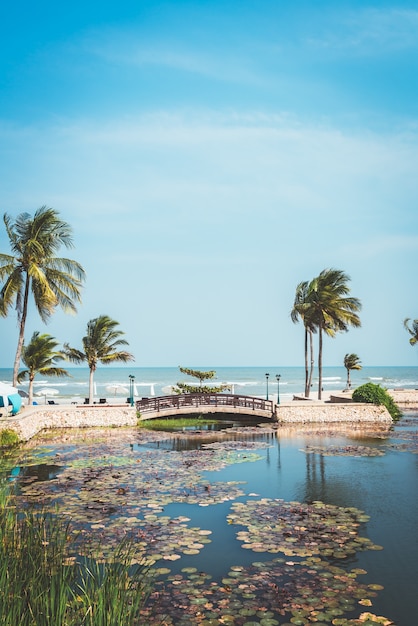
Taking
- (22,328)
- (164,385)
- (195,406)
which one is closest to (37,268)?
(22,328)

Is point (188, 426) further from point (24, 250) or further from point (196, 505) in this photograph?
point (196, 505)

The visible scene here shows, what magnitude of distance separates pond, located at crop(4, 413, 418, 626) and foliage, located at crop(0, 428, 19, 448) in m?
0.98

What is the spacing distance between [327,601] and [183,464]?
1178 cm

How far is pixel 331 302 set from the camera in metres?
39.6

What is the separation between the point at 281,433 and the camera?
2883cm

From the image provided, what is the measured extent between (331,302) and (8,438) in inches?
1031

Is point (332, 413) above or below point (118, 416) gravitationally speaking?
below

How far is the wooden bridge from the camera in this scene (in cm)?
3341

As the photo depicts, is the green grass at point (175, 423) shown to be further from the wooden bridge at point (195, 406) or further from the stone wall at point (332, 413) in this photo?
the stone wall at point (332, 413)

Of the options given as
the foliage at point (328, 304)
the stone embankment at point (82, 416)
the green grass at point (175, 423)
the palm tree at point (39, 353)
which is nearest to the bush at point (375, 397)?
the foliage at point (328, 304)

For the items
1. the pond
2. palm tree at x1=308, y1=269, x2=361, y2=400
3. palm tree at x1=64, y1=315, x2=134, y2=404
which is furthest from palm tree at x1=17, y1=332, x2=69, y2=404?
palm tree at x1=308, y1=269, x2=361, y2=400

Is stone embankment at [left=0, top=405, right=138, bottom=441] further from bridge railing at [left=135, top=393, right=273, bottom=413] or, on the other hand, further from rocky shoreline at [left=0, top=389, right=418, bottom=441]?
bridge railing at [left=135, top=393, right=273, bottom=413]

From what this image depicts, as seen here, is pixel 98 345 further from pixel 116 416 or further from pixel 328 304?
pixel 328 304

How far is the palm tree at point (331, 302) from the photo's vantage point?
39.7 metres
